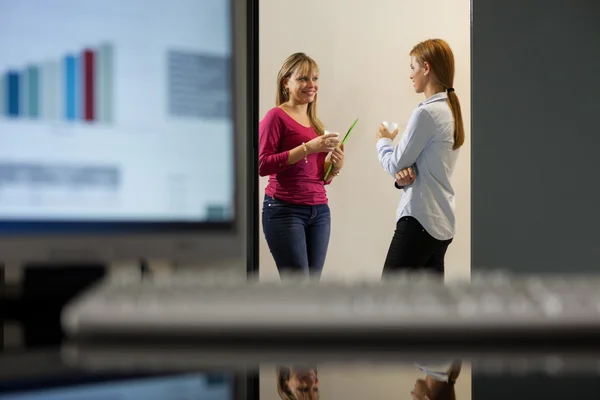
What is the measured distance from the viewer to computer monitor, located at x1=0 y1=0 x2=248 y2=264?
413 millimetres

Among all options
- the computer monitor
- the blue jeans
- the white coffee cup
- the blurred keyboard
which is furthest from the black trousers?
the blurred keyboard

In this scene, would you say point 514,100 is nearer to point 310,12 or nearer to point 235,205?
point 310,12

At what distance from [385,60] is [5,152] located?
220cm

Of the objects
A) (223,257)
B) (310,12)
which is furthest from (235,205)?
(310,12)

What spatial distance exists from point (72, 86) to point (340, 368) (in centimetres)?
30

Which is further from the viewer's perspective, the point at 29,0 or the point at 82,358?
the point at 29,0

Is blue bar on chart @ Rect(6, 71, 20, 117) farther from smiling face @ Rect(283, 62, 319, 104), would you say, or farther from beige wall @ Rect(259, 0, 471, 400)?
beige wall @ Rect(259, 0, 471, 400)

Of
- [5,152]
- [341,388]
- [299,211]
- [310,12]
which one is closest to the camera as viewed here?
[341,388]

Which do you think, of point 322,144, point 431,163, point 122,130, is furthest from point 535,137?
point 122,130

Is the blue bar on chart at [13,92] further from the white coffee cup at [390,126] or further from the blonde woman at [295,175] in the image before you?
the white coffee cup at [390,126]

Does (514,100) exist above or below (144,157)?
above

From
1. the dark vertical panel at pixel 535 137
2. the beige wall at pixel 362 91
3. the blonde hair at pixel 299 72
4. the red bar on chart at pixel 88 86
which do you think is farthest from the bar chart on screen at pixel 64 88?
the dark vertical panel at pixel 535 137

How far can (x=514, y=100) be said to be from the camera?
254 cm

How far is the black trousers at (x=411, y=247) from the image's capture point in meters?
1.95
